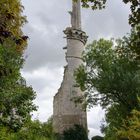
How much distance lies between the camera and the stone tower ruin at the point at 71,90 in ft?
181

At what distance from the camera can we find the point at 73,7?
6053 centimetres

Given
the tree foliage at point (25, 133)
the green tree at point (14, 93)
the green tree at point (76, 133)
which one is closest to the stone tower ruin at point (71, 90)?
→ the green tree at point (76, 133)

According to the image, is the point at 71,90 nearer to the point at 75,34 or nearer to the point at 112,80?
the point at 75,34

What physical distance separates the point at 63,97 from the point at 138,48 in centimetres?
4829

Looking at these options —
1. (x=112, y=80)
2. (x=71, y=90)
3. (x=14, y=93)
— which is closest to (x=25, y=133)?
(x=14, y=93)

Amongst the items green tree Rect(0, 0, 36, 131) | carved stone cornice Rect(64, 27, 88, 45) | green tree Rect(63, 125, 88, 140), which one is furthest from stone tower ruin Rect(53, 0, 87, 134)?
green tree Rect(0, 0, 36, 131)

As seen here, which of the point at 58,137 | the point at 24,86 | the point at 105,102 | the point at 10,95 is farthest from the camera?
the point at 58,137

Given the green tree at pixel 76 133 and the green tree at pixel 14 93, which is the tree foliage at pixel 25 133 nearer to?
the green tree at pixel 14 93

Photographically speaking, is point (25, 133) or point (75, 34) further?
point (75, 34)

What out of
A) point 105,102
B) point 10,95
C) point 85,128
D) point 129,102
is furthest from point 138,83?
point 10,95

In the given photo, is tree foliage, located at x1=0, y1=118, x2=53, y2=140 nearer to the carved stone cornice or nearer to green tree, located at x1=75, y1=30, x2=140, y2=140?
green tree, located at x1=75, y1=30, x2=140, y2=140

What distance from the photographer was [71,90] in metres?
57.0

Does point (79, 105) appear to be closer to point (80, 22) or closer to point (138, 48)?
point (80, 22)

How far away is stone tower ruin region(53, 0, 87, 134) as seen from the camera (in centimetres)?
5516
